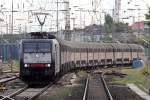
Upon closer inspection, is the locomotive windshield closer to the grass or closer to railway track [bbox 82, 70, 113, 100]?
railway track [bbox 82, 70, 113, 100]

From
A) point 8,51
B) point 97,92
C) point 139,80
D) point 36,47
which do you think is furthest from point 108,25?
point 97,92

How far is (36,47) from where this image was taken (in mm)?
28344

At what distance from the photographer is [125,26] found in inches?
4491

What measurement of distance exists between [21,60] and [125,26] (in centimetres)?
8752

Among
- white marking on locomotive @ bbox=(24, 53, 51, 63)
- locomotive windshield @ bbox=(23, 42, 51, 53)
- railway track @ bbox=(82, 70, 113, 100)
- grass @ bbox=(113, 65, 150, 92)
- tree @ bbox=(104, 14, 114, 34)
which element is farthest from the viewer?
tree @ bbox=(104, 14, 114, 34)

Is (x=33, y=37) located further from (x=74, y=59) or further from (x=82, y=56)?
(x=82, y=56)

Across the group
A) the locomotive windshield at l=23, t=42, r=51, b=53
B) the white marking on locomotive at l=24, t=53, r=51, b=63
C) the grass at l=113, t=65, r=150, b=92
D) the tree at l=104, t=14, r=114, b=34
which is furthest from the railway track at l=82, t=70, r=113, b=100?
the tree at l=104, t=14, r=114, b=34

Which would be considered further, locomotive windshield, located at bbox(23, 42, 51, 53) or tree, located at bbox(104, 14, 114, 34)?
tree, located at bbox(104, 14, 114, 34)

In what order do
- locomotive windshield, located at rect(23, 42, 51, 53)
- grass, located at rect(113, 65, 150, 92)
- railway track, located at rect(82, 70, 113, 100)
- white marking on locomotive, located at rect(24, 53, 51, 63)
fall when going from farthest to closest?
grass, located at rect(113, 65, 150, 92) < locomotive windshield, located at rect(23, 42, 51, 53) < white marking on locomotive, located at rect(24, 53, 51, 63) < railway track, located at rect(82, 70, 113, 100)

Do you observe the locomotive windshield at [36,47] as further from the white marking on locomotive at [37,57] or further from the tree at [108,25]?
the tree at [108,25]

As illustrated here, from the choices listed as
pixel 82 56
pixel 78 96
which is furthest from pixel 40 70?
pixel 82 56

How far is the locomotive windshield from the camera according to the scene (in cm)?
2828

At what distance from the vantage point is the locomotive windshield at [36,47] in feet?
92.8

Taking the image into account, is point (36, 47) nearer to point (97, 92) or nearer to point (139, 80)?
point (97, 92)
